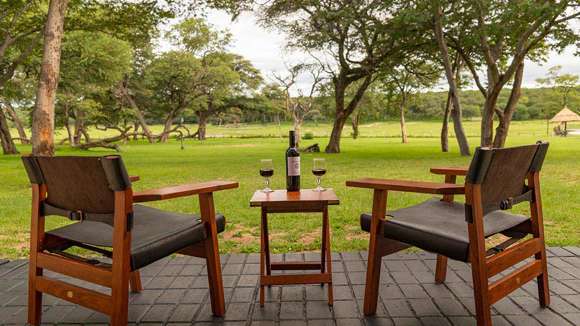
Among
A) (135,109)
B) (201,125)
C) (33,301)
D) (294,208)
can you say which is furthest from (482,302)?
(201,125)

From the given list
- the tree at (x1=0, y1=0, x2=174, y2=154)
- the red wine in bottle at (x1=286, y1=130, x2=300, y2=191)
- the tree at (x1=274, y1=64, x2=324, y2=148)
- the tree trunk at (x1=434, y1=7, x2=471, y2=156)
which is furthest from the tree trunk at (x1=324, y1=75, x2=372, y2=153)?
the red wine in bottle at (x1=286, y1=130, x2=300, y2=191)

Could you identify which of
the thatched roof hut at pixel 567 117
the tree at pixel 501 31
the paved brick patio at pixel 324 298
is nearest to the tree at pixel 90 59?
the tree at pixel 501 31

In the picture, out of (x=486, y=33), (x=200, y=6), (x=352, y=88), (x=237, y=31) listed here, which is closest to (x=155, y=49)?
(x=237, y=31)

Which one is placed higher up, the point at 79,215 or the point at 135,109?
the point at 135,109

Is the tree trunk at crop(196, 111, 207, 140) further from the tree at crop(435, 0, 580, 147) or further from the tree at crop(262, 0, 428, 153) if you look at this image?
the tree at crop(435, 0, 580, 147)

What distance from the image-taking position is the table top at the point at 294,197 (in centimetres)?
216

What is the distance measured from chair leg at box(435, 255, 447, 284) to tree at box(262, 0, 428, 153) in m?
10.2

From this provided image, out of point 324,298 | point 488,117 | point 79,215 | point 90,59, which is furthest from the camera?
point 90,59

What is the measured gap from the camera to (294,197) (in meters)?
2.27

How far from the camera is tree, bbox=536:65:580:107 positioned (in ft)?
154

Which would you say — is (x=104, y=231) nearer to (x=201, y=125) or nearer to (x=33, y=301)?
(x=33, y=301)

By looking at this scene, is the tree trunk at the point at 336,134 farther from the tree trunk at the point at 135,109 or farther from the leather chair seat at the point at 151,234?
the tree trunk at the point at 135,109

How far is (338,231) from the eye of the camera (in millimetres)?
3969

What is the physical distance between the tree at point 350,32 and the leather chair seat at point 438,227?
10.3 meters
